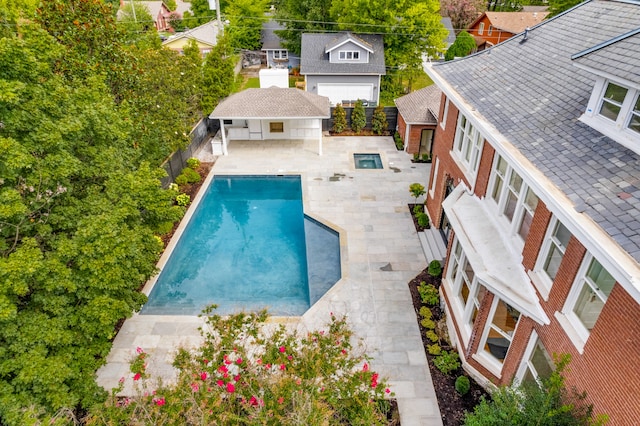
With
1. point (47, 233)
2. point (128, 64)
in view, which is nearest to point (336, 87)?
point (128, 64)

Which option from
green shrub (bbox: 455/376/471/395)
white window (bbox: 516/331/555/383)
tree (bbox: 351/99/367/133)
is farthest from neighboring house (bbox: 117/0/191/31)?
white window (bbox: 516/331/555/383)

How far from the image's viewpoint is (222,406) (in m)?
7.28

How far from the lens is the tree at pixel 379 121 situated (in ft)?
93.4

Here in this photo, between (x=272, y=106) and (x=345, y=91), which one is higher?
(x=272, y=106)

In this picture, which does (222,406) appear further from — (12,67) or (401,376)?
(12,67)

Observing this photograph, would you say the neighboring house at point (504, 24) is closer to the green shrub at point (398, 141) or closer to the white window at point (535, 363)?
the green shrub at point (398, 141)

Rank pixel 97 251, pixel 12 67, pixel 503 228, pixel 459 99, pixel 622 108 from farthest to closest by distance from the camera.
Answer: pixel 459 99 → pixel 503 228 → pixel 97 251 → pixel 12 67 → pixel 622 108

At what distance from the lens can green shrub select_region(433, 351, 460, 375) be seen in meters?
11.4

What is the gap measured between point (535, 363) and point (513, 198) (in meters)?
4.24

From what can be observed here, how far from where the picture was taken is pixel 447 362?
37.8 ft

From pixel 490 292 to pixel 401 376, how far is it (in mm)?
3624

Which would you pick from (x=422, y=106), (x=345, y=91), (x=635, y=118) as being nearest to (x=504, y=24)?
(x=345, y=91)

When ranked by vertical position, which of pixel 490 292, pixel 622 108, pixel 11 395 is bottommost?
pixel 11 395

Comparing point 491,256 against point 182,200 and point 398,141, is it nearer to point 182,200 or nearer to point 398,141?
point 182,200
